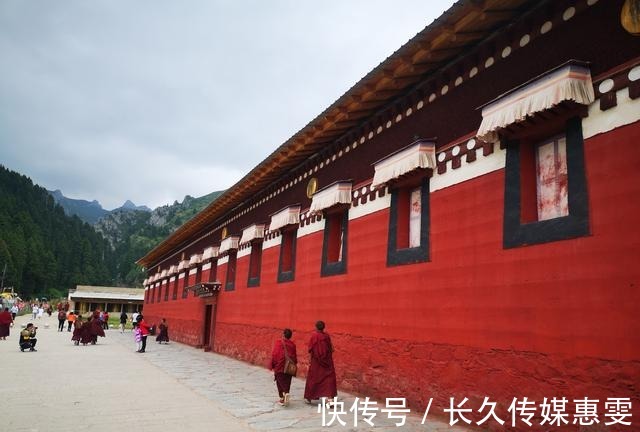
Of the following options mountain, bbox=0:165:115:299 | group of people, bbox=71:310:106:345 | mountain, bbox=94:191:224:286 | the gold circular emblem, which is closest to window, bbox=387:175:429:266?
the gold circular emblem

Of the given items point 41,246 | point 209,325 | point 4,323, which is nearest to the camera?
point 209,325

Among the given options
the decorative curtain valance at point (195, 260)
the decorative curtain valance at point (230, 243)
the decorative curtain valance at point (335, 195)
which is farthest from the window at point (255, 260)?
the decorative curtain valance at point (195, 260)

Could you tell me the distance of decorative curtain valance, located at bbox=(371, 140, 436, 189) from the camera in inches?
298

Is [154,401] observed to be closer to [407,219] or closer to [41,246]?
[407,219]

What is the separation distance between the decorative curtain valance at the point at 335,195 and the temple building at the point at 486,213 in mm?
47

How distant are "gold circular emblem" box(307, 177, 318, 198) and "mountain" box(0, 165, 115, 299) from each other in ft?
298

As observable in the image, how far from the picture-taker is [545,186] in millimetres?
5914

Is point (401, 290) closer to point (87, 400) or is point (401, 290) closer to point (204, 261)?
point (87, 400)

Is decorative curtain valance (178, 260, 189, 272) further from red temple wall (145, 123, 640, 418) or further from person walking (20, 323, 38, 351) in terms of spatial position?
red temple wall (145, 123, 640, 418)

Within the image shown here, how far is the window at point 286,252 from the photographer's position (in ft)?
41.1

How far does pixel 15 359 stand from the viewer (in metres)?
14.5

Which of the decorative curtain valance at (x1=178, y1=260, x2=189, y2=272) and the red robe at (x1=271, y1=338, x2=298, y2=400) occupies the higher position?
the decorative curtain valance at (x1=178, y1=260, x2=189, y2=272)

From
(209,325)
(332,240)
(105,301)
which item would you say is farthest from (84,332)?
(105,301)

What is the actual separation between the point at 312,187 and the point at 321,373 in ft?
17.0
